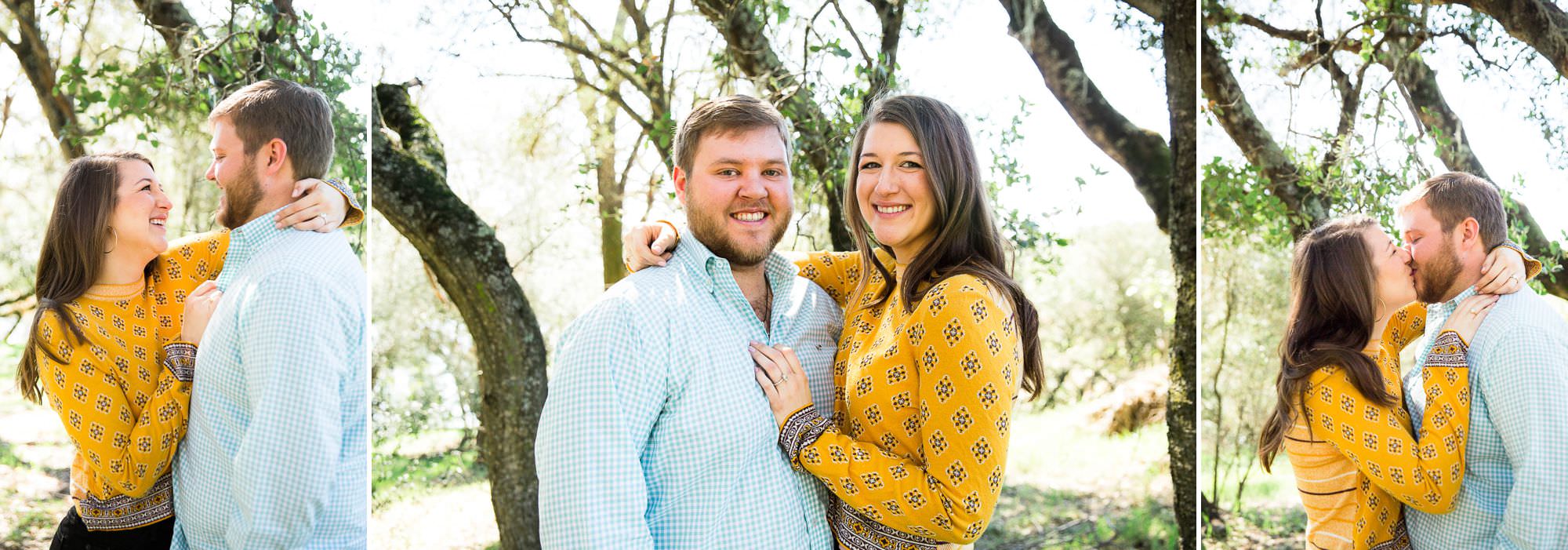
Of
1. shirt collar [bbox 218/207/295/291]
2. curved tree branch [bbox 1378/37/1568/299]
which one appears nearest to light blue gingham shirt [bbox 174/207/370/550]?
shirt collar [bbox 218/207/295/291]

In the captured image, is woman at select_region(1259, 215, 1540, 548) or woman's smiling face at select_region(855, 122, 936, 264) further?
woman at select_region(1259, 215, 1540, 548)

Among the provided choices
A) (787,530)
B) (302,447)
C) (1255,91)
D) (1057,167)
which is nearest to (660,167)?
(1057,167)

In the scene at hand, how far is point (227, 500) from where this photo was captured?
234 cm

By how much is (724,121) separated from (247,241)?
3.89 ft

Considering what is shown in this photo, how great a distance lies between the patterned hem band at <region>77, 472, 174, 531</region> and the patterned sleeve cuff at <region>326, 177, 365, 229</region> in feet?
2.47

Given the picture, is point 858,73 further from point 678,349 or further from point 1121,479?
Result: point 1121,479

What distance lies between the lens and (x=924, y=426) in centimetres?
196

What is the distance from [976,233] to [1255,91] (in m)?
2.37

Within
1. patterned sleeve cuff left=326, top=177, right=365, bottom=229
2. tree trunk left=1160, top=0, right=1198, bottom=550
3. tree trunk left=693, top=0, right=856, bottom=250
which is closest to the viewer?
patterned sleeve cuff left=326, top=177, right=365, bottom=229

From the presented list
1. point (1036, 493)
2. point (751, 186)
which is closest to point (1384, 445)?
point (751, 186)

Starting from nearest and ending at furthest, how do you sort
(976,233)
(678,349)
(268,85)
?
(678,349)
(976,233)
(268,85)

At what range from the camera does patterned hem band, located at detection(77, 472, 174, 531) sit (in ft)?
7.60

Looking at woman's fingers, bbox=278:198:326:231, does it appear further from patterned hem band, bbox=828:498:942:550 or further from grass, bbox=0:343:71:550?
patterned hem band, bbox=828:498:942:550

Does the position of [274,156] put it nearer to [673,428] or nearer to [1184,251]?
Answer: [673,428]
